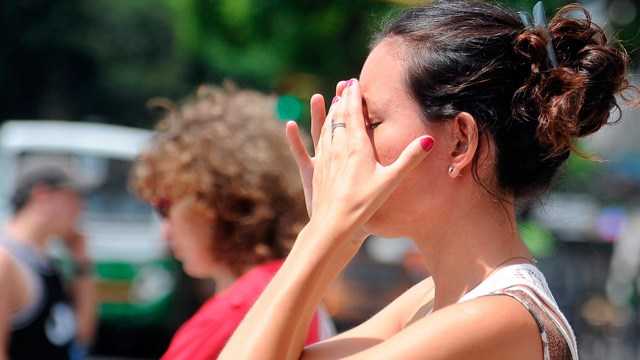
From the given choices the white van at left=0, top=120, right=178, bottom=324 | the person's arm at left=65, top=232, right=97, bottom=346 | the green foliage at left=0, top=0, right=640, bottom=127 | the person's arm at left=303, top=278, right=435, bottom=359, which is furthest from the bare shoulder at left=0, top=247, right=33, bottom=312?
the white van at left=0, top=120, right=178, bottom=324

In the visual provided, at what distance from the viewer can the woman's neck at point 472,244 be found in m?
1.82

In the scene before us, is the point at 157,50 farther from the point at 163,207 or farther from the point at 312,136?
the point at 312,136

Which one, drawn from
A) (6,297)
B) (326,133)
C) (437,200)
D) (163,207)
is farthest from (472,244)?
(6,297)

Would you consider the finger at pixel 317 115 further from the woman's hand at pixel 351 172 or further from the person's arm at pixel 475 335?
the person's arm at pixel 475 335

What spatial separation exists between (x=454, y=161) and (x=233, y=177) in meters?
1.13

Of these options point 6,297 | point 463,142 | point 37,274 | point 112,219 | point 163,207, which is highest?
point 463,142

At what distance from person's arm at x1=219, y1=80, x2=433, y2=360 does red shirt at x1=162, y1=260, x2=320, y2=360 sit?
697 mm

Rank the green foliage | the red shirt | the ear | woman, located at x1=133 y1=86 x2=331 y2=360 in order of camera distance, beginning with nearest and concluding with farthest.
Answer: the ear
the red shirt
woman, located at x1=133 y1=86 x2=331 y2=360
the green foliage

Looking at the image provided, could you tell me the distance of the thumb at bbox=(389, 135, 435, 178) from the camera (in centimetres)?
170

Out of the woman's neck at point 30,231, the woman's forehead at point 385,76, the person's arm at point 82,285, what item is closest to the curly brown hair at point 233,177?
the woman's forehead at point 385,76

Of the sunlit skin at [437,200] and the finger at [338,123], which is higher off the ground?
the finger at [338,123]

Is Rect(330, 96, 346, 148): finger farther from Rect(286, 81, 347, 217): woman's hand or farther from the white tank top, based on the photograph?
the white tank top

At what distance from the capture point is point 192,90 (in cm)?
1209

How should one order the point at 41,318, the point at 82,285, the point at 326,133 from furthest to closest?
1. the point at 82,285
2. the point at 41,318
3. the point at 326,133
